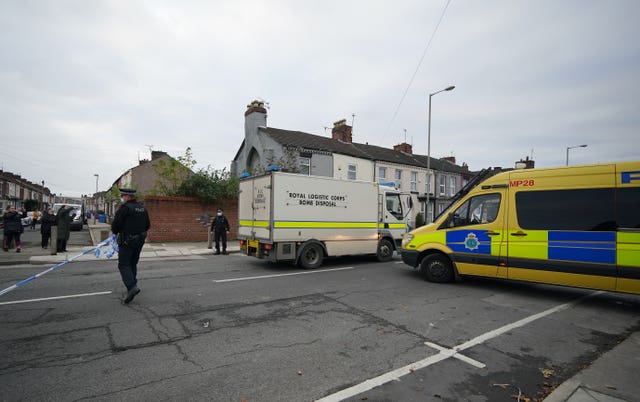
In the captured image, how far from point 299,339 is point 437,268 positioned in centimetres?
460

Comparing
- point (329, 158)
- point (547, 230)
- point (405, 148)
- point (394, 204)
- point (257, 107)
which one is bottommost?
point (547, 230)

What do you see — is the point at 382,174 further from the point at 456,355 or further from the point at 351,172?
the point at 456,355

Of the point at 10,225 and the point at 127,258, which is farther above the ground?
the point at 10,225

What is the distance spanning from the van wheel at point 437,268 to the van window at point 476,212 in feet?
2.65

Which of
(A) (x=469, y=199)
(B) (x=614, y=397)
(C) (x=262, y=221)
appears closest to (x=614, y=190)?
(A) (x=469, y=199)

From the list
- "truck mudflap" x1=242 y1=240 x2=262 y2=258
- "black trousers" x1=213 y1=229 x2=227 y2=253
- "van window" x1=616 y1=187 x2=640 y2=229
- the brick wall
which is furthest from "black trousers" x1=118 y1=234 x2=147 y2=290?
the brick wall

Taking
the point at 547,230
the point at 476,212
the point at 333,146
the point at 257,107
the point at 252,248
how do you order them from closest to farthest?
1. the point at 547,230
2. the point at 476,212
3. the point at 252,248
4. the point at 257,107
5. the point at 333,146

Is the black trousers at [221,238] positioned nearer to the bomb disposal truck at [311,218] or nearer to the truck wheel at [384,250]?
the bomb disposal truck at [311,218]

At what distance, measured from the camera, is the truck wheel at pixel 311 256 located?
916 centimetres

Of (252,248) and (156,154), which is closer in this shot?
(252,248)

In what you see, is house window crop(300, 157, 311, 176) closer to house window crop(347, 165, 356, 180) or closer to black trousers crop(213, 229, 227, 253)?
house window crop(347, 165, 356, 180)

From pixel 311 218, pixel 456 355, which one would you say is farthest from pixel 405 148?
pixel 456 355

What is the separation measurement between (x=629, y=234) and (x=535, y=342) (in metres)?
3.01

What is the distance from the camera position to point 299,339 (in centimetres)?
412
